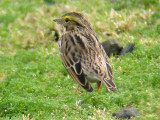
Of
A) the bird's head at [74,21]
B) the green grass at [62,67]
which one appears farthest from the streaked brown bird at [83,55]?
→ the green grass at [62,67]

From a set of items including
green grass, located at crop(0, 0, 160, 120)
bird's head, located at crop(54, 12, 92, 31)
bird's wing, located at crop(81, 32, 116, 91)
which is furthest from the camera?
bird's head, located at crop(54, 12, 92, 31)

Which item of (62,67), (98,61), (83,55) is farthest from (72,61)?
(62,67)

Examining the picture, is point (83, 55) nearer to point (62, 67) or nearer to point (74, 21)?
point (74, 21)

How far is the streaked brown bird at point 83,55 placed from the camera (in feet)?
29.7

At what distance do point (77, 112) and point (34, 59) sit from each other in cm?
457

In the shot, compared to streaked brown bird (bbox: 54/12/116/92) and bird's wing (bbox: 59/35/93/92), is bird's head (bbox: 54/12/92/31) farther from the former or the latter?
bird's wing (bbox: 59/35/93/92)

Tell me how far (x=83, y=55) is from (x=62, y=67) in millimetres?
2350

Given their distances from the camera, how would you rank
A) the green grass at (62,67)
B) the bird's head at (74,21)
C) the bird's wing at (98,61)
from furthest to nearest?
1. the bird's head at (74,21)
2. the bird's wing at (98,61)
3. the green grass at (62,67)

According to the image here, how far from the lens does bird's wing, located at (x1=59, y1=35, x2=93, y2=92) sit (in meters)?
8.94

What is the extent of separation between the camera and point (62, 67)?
11.6 metres

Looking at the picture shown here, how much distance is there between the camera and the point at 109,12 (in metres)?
15.2

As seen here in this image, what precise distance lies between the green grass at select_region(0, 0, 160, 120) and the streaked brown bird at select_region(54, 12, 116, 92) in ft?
1.44

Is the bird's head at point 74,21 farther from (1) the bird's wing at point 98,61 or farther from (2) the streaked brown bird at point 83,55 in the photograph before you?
(1) the bird's wing at point 98,61

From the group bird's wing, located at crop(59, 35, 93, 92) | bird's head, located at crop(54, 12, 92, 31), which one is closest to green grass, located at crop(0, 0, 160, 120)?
bird's wing, located at crop(59, 35, 93, 92)
